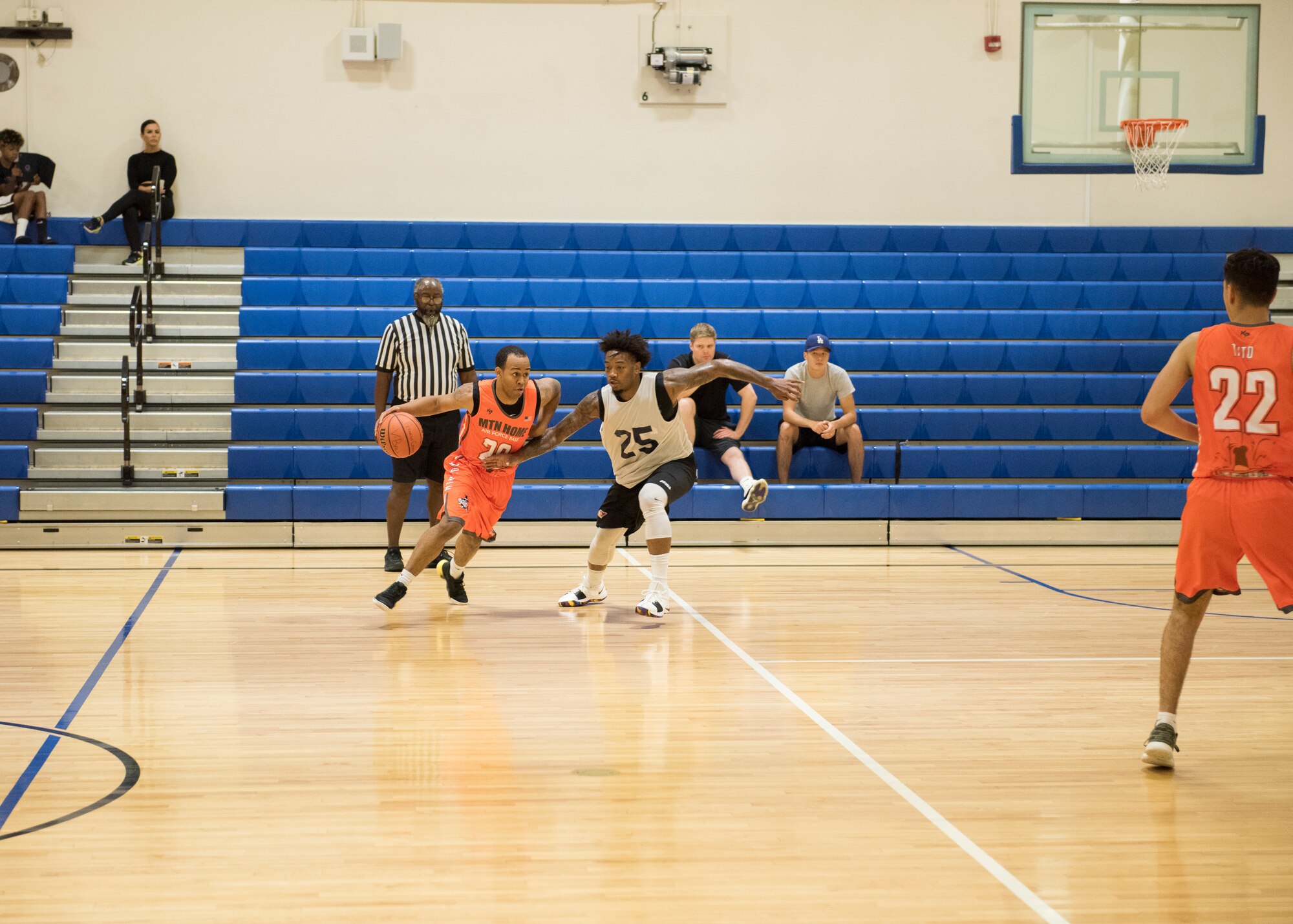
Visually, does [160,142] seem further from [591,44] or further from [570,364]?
[570,364]

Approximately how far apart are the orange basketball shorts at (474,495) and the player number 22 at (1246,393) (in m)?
3.09

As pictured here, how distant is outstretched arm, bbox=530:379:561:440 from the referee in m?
1.34

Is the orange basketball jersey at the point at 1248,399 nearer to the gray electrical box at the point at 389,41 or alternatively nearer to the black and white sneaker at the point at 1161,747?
the black and white sneaker at the point at 1161,747

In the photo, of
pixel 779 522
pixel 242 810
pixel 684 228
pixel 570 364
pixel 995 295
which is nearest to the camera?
pixel 242 810

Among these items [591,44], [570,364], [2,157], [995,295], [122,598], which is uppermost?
[591,44]

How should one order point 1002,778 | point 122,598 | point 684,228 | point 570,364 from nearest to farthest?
point 1002,778 → point 122,598 → point 570,364 → point 684,228

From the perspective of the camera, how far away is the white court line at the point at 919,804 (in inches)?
96.6

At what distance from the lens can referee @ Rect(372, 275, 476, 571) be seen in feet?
22.1

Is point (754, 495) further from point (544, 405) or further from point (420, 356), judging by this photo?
point (420, 356)

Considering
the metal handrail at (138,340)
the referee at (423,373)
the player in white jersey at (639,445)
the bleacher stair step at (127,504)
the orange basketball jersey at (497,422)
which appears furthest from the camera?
the metal handrail at (138,340)

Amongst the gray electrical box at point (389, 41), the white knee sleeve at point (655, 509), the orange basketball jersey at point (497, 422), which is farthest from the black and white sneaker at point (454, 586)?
the gray electrical box at point (389, 41)

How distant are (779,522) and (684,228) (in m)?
3.31

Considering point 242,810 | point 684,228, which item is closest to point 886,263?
point 684,228

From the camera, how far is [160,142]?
1072cm
